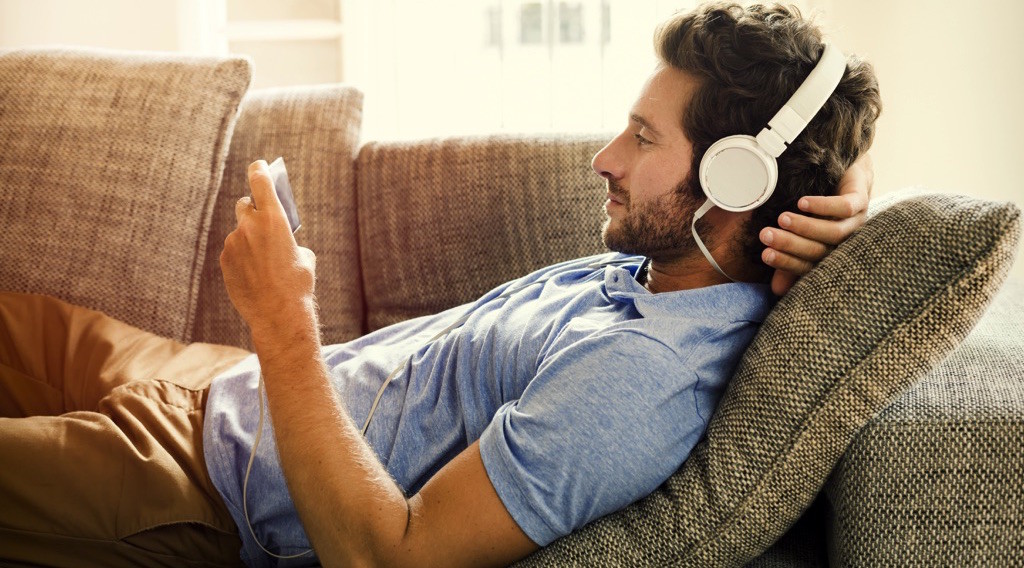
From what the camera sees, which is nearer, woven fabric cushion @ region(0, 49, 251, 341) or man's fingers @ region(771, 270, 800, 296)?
man's fingers @ region(771, 270, 800, 296)

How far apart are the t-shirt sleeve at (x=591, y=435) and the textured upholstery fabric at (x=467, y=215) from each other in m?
0.67

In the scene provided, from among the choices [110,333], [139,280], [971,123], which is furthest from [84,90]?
[971,123]

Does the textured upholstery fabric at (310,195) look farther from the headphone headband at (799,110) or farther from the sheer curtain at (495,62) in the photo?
the headphone headband at (799,110)

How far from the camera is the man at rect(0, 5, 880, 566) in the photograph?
2.81ft

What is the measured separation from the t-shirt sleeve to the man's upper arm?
1cm

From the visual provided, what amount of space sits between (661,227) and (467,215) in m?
0.56

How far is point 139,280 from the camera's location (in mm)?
1559

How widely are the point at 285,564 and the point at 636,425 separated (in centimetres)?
50

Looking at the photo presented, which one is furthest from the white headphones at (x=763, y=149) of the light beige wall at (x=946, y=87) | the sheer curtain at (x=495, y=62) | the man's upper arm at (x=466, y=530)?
the sheer curtain at (x=495, y=62)

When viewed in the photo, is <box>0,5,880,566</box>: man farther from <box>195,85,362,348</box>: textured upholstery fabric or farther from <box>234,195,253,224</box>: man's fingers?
<box>195,85,362,348</box>: textured upholstery fabric

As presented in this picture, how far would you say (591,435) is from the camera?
85cm

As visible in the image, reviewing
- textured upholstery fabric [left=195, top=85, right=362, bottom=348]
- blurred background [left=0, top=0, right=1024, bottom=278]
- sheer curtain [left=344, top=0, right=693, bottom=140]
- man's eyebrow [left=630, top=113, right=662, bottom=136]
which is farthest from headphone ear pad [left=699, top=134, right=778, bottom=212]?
sheer curtain [left=344, top=0, right=693, bottom=140]

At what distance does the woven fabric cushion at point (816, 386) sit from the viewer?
833 millimetres

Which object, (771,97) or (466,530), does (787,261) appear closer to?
(771,97)
